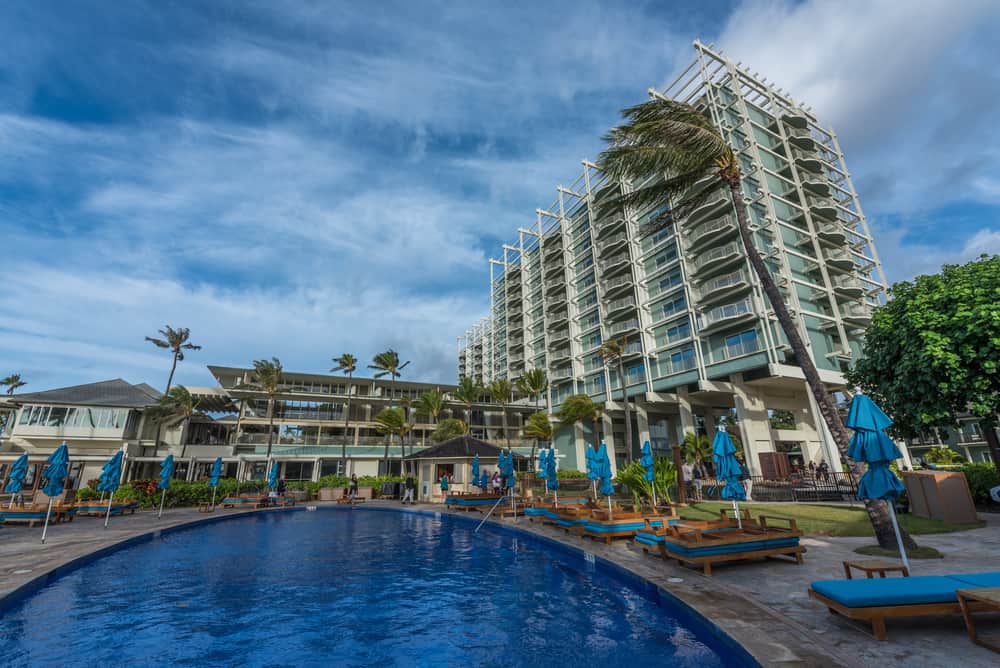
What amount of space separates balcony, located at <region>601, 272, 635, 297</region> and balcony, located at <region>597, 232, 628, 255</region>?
3264 mm

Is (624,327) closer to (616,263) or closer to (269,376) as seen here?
(616,263)

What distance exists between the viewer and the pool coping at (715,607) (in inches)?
197

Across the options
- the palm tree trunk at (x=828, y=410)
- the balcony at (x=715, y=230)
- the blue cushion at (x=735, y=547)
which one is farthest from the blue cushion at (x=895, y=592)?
the balcony at (x=715, y=230)

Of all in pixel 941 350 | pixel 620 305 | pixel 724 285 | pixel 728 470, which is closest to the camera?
pixel 728 470

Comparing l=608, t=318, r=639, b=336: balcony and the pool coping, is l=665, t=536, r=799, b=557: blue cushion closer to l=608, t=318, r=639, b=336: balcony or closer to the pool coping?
the pool coping

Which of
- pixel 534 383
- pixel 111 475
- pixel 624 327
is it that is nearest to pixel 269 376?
pixel 111 475

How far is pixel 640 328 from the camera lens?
137 ft

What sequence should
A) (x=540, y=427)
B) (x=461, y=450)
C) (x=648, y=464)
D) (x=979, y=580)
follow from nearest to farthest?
1. (x=979, y=580)
2. (x=648, y=464)
3. (x=461, y=450)
4. (x=540, y=427)

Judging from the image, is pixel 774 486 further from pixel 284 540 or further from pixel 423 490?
pixel 284 540

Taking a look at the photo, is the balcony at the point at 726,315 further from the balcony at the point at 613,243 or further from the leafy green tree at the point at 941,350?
the leafy green tree at the point at 941,350

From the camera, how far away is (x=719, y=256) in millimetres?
34875

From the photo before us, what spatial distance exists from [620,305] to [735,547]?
38901mm

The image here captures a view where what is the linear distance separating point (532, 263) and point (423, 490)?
4108 centimetres

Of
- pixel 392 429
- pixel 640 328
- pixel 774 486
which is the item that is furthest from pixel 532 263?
pixel 774 486
